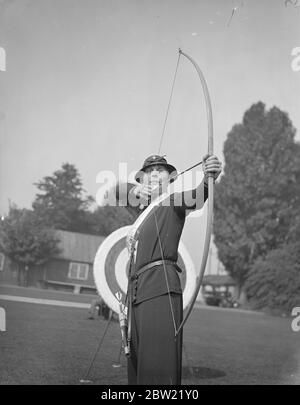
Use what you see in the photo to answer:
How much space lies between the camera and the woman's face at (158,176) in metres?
2.03

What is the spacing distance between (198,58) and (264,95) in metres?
0.71

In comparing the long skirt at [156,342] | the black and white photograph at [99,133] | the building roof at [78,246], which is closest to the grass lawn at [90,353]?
the black and white photograph at [99,133]

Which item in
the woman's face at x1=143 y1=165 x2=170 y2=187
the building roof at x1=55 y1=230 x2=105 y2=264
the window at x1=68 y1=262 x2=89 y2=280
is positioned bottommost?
the window at x1=68 y1=262 x2=89 y2=280

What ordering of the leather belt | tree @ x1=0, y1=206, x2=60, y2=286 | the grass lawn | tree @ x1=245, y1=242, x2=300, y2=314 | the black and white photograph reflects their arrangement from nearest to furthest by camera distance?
the leather belt < the grass lawn < the black and white photograph < tree @ x1=0, y1=206, x2=60, y2=286 < tree @ x1=245, y1=242, x2=300, y2=314

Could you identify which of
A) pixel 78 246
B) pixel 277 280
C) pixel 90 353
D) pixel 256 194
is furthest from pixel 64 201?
pixel 256 194

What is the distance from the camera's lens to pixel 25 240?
3.21 metres

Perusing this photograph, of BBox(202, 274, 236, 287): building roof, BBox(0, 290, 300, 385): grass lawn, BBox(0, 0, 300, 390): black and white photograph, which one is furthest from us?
BBox(202, 274, 236, 287): building roof

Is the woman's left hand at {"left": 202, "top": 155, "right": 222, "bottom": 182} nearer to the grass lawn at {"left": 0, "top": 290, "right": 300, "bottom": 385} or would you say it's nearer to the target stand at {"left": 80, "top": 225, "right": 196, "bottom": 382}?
the target stand at {"left": 80, "top": 225, "right": 196, "bottom": 382}

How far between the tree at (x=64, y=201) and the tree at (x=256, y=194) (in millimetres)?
1552

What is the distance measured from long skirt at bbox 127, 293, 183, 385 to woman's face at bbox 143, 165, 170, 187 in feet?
1.71

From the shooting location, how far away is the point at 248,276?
499 cm

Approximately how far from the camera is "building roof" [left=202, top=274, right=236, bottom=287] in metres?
4.45

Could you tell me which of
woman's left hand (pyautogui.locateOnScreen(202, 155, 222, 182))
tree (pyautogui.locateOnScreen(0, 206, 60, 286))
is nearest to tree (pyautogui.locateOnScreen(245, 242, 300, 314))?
tree (pyautogui.locateOnScreen(0, 206, 60, 286))

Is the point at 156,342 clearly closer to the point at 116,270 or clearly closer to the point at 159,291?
the point at 159,291
